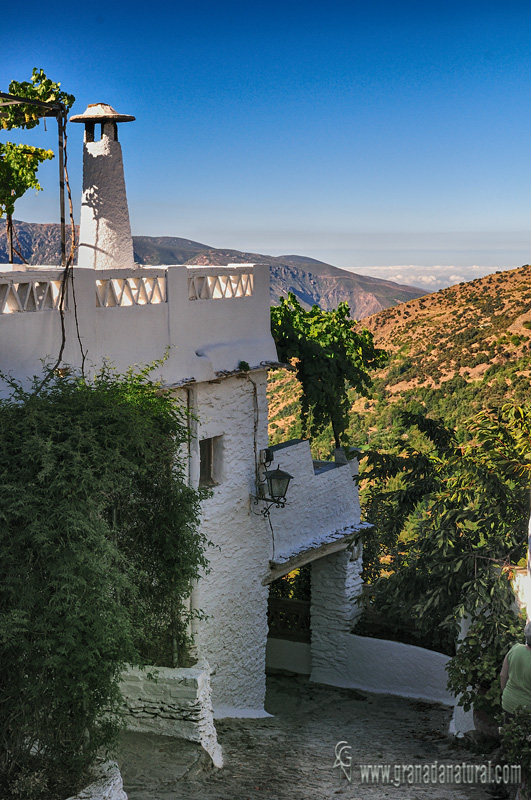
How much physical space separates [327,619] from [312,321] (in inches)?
181

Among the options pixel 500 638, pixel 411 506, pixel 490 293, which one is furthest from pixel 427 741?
pixel 490 293

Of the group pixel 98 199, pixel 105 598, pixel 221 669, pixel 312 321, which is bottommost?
pixel 221 669

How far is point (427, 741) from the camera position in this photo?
991cm

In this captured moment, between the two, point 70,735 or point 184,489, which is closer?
point 70,735

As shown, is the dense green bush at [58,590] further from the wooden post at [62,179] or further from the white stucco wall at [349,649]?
the white stucco wall at [349,649]

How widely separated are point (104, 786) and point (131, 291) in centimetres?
492

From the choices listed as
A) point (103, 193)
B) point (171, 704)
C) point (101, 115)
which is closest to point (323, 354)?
point (103, 193)

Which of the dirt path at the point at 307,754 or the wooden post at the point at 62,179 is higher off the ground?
the wooden post at the point at 62,179

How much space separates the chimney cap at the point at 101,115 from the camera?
10.0 m

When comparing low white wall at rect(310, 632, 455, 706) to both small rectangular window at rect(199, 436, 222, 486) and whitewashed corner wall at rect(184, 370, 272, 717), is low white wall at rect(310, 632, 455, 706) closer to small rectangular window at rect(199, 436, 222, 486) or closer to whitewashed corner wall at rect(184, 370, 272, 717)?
whitewashed corner wall at rect(184, 370, 272, 717)

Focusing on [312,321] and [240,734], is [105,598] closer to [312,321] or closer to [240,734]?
[240,734]

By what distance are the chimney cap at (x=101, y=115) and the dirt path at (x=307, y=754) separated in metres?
6.74

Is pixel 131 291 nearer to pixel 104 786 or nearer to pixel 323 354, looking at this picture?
pixel 323 354

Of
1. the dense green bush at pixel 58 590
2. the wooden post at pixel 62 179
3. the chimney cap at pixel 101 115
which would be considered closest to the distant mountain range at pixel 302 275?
the chimney cap at pixel 101 115
